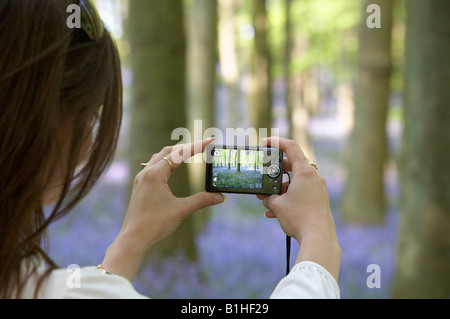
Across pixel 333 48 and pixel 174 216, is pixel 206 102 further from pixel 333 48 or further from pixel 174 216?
pixel 333 48

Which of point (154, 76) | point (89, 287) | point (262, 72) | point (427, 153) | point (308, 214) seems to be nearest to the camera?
point (89, 287)

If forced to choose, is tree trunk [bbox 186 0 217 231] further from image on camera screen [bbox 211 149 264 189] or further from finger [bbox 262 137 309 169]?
finger [bbox 262 137 309 169]

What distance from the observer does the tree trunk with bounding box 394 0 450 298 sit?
12.1ft

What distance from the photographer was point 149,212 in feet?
4.83

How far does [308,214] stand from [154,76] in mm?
3630

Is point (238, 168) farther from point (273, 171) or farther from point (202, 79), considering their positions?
point (202, 79)

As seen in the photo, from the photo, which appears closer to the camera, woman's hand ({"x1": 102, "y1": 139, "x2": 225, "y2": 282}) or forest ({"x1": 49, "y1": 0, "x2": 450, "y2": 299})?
woman's hand ({"x1": 102, "y1": 139, "x2": 225, "y2": 282})

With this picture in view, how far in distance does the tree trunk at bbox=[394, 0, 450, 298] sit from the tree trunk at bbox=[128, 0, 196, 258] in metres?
2.28

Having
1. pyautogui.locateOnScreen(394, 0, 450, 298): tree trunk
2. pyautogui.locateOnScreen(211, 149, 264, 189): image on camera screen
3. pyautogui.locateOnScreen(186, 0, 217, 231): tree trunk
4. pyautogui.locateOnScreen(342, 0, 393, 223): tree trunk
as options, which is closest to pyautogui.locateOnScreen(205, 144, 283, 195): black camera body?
pyautogui.locateOnScreen(211, 149, 264, 189): image on camera screen

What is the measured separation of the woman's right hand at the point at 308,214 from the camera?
1233 millimetres

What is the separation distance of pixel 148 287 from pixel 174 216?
3239 mm

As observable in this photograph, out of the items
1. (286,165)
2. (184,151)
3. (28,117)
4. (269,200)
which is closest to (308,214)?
(269,200)

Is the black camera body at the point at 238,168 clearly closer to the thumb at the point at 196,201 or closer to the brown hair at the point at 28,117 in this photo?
the thumb at the point at 196,201

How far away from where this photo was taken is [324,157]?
A: 68.8 feet
